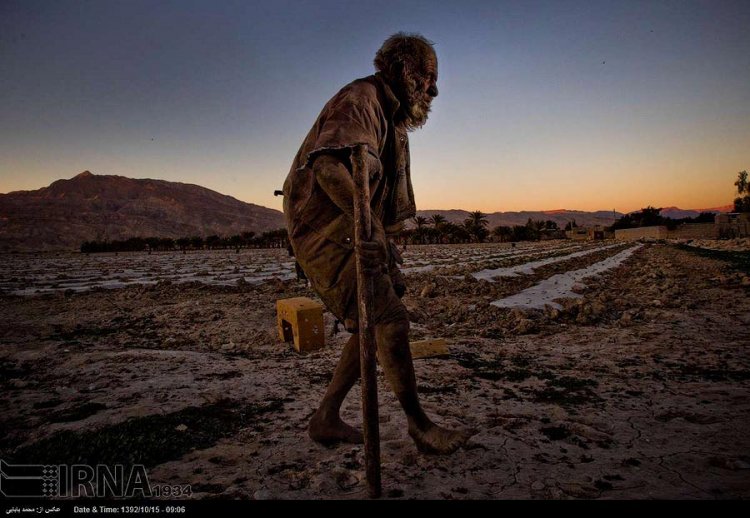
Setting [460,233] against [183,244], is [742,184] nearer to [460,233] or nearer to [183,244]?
[460,233]

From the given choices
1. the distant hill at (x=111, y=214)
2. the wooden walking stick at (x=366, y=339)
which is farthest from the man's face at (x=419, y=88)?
the distant hill at (x=111, y=214)

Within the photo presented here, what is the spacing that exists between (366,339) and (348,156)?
716 millimetres

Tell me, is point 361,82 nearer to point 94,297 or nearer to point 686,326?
point 686,326

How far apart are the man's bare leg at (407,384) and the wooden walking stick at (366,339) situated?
0.17m

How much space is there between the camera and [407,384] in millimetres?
1506

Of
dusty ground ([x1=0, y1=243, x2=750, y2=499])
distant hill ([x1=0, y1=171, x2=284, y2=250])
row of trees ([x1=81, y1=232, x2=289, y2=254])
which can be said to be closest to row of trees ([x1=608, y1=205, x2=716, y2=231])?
row of trees ([x1=81, y1=232, x2=289, y2=254])

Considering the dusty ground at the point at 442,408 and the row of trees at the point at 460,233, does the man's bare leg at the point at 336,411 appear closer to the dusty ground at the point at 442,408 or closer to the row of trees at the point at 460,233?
the dusty ground at the point at 442,408

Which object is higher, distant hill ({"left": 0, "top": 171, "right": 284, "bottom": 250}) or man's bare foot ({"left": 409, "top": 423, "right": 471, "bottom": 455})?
distant hill ({"left": 0, "top": 171, "right": 284, "bottom": 250})

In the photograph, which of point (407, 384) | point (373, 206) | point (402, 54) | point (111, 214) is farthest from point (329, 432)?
point (111, 214)

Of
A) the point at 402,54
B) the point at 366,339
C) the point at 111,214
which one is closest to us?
the point at 366,339

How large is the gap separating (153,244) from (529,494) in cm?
6989

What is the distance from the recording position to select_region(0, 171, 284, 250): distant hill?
87875 millimetres

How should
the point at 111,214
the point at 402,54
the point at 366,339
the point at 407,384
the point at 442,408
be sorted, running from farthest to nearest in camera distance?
the point at 111,214 → the point at 442,408 → the point at 402,54 → the point at 407,384 → the point at 366,339

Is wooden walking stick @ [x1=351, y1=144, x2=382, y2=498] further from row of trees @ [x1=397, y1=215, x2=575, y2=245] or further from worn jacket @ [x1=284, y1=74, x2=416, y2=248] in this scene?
row of trees @ [x1=397, y1=215, x2=575, y2=245]
